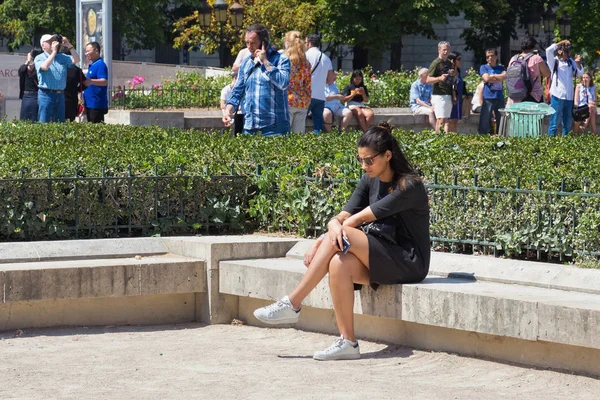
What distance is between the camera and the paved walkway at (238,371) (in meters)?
6.25

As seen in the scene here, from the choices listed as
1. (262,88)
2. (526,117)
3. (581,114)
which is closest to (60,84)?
(262,88)

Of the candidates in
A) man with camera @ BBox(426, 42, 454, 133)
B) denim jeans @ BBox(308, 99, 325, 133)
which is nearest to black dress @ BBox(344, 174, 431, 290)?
denim jeans @ BBox(308, 99, 325, 133)

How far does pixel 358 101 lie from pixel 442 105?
1489mm

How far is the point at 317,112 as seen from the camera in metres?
16.5

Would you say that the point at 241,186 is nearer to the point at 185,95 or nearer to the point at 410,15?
the point at 185,95

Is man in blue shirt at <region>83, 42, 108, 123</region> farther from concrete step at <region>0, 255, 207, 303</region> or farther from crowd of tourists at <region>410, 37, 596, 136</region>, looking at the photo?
concrete step at <region>0, 255, 207, 303</region>

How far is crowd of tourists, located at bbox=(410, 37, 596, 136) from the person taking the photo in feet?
54.3

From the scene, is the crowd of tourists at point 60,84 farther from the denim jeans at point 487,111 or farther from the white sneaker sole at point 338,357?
the white sneaker sole at point 338,357

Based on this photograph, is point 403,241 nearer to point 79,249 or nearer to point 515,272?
point 515,272

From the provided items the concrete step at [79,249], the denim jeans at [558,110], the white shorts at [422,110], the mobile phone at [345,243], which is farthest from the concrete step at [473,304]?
the denim jeans at [558,110]

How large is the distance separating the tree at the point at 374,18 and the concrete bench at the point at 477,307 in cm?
3385

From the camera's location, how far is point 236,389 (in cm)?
631

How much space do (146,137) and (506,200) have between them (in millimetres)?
4863

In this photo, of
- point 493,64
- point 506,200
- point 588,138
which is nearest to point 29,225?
point 506,200
